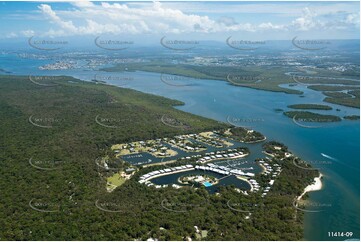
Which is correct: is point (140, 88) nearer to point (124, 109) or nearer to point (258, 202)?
point (124, 109)

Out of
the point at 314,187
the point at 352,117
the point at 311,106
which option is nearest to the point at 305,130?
the point at 352,117

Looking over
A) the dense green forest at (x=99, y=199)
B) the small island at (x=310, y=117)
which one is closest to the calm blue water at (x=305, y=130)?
the small island at (x=310, y=117)

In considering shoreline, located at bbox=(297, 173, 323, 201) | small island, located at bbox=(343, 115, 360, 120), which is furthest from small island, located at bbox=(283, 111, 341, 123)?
shoreline, located at bbox=(297, 173, 323, 201)

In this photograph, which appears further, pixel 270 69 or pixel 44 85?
pixel 270 69

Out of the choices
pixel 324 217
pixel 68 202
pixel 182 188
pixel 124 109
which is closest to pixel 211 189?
pixel 182 188

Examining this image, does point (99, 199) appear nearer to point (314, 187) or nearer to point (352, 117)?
point (314, 187)

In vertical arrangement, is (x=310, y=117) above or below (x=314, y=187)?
above

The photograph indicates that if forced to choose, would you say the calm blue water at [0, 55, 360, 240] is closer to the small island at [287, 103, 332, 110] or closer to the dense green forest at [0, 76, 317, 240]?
the small island at [287, 103, 332, 110]
